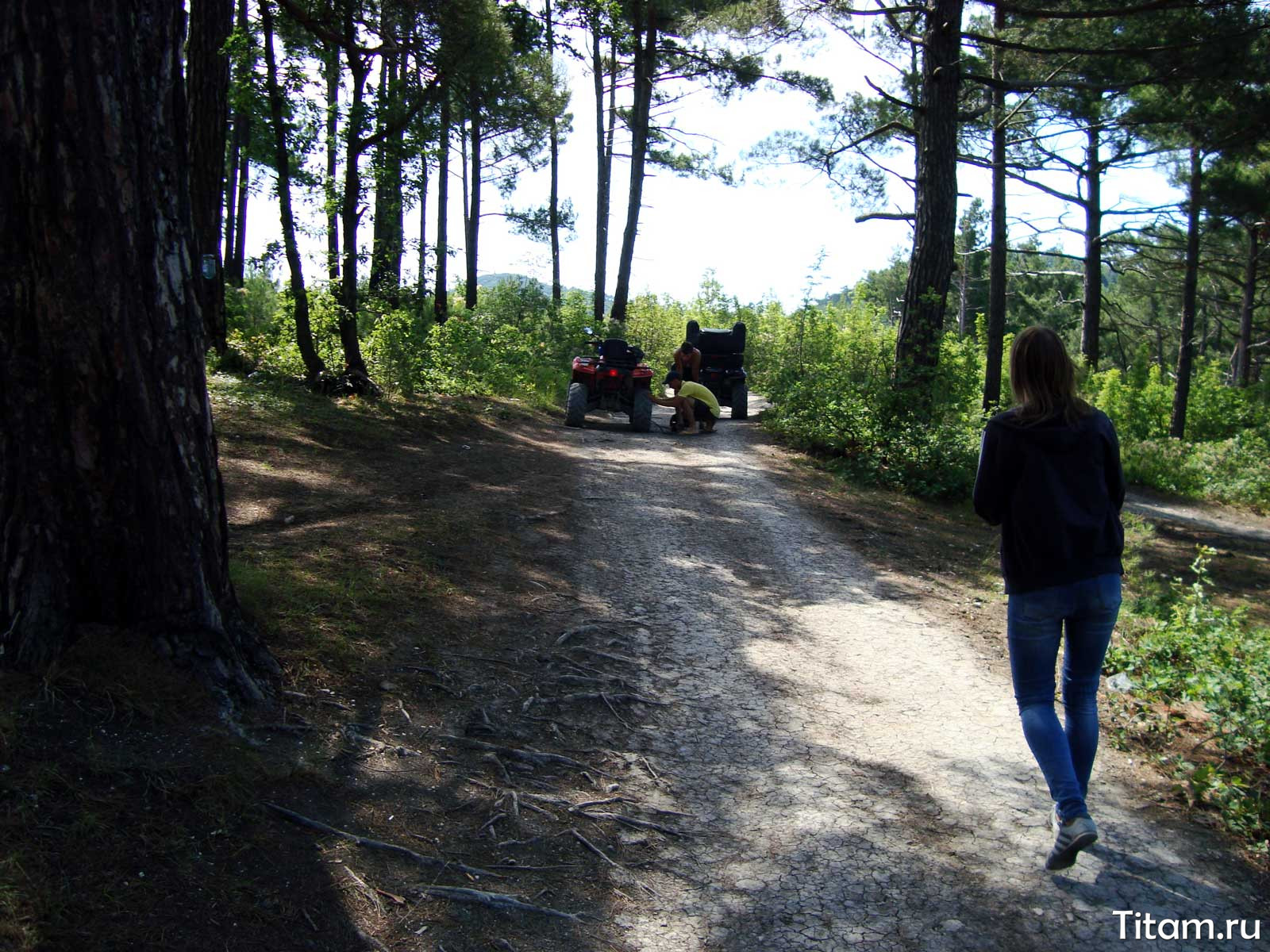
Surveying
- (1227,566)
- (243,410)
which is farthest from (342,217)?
(1227,566)

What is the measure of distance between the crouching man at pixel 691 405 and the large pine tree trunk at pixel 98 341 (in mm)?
10891

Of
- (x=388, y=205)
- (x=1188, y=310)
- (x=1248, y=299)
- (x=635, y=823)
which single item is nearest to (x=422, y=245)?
(x=388, y=205)

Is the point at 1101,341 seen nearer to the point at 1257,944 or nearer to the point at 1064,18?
the point at 1064,18

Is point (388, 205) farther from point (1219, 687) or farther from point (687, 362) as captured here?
point (1219, 687)

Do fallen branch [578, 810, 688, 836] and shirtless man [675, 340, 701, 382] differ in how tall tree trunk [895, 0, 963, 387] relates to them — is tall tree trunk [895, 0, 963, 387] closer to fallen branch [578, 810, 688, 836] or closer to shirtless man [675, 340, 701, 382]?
shirtless man [675, 340, 701, 382]

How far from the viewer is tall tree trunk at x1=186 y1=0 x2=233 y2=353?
30.6 ft

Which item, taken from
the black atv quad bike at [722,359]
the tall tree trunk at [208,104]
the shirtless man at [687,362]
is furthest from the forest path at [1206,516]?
the tall tree trunk at [208,104]

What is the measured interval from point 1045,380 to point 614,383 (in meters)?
11.1

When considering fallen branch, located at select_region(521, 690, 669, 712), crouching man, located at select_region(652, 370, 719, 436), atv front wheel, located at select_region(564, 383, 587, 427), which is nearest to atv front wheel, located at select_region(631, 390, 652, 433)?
crouching man, located at select_region(652, 370, 719, 436)

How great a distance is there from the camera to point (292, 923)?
103 inches

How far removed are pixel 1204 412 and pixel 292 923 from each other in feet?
Result: 105

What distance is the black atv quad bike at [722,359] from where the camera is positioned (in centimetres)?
1734

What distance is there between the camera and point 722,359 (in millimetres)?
17609

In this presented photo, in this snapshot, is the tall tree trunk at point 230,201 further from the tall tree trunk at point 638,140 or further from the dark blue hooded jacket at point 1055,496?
the dark blue hooded jacket at point 1055,496
